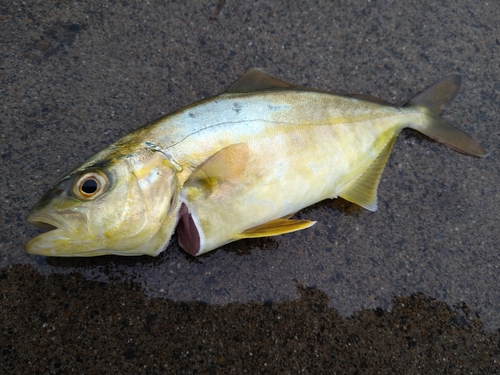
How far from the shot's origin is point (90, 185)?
181cm

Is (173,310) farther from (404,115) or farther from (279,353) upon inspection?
(404,115)

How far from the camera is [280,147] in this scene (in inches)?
84.5

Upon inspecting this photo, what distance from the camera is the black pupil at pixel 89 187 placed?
5.95ft

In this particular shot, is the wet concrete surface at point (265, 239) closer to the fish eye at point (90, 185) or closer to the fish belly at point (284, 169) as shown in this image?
the fish belly at point (284, 169)

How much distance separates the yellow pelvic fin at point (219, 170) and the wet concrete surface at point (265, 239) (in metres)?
0.56

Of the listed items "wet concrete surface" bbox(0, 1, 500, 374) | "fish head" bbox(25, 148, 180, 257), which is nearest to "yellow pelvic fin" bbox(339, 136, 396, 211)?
"wet concrete surface" bbox(0, 1, 500, 374)

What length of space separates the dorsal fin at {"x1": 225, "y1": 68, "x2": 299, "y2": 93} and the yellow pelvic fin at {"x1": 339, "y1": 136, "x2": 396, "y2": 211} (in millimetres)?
779

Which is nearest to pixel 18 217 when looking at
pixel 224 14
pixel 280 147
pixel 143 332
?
pixel 143 332

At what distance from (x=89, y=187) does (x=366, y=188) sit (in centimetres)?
167

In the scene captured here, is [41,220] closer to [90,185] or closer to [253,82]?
[90,185]

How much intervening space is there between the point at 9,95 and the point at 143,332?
1.82 m

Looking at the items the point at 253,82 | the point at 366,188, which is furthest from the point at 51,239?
the point at 366,188

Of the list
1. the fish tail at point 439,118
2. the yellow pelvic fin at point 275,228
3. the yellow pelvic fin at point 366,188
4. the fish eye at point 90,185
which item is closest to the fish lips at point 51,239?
the fish eye at point 90,185

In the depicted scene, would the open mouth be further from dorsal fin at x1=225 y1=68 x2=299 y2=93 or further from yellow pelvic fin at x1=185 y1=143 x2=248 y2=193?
dorsal fin at x1=225 y1=68 x2=299 y2=93
